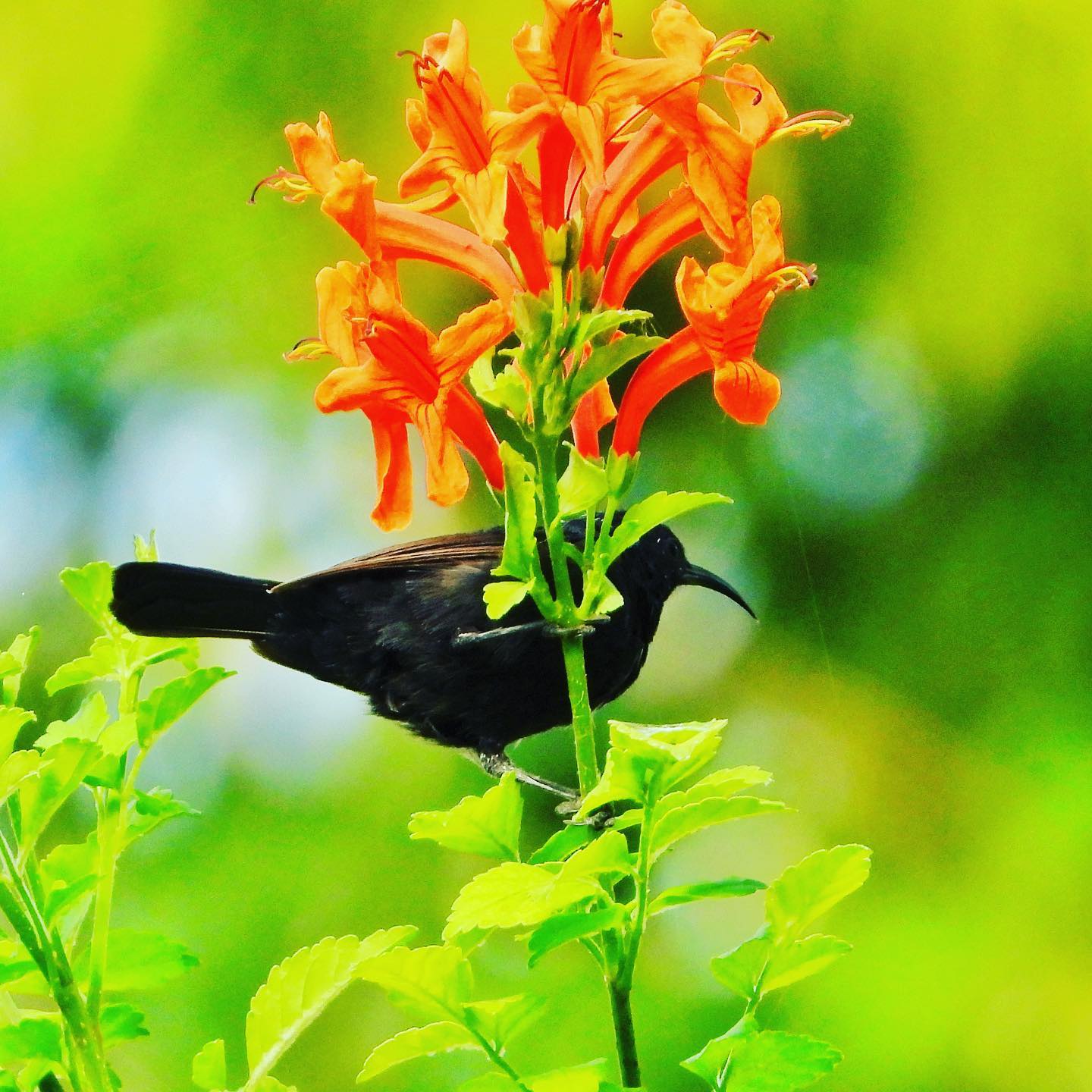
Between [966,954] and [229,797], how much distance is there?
1.71 meters

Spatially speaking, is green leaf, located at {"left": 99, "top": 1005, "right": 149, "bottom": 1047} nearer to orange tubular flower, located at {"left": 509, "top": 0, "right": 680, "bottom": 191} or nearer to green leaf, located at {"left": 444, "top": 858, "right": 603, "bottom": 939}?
green leaf, located at {"left": 444, "top": 858, "right": 603, "bottom": 939}

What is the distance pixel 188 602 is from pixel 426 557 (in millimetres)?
378

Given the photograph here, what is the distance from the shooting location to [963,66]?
3531mm

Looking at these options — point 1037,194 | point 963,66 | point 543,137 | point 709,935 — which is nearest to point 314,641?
Result: point 543,137

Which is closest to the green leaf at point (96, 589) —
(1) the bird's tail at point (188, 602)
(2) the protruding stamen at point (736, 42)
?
(1) the bird's tail at point (188, 602)

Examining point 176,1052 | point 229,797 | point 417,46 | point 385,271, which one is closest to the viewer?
point 385,271

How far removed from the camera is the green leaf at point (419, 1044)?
97 cm

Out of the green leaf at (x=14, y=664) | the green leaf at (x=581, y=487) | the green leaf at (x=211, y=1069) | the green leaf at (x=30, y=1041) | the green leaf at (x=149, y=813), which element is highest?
the green leaf at (x=581, y=487)

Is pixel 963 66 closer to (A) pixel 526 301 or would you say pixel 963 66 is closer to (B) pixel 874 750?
(B) pixel 874 750

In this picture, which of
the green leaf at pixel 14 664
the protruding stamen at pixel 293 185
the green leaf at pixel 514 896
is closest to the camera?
the green leaf at pixel 514 896

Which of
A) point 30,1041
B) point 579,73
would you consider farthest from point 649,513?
point 30,1041

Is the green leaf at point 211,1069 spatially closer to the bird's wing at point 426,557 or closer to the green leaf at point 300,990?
the green leaf at point 300,990

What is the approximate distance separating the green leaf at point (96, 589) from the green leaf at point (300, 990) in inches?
13.7

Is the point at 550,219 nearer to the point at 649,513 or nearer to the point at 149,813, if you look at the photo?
the point at 649,513
